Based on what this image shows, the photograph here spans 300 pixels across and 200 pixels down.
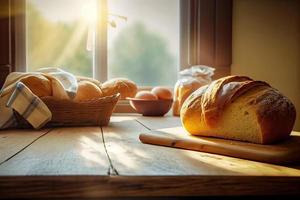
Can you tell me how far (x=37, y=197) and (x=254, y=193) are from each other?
0.29 meters

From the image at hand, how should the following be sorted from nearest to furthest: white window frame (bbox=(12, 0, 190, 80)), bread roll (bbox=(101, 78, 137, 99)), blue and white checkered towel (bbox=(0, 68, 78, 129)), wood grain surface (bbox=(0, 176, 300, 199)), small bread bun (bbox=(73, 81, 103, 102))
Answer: wood grain surface (bbox=(0, 176, 300, 199)), blue and white checkered towel (bbox=(0, 68, 78, 129)), small bread bun (bbox=(73, 81, 103, 102)), bread roll (bbox=(101, 78, 137, 99)), white window frame (bbox=(12, 0, 190, 80))

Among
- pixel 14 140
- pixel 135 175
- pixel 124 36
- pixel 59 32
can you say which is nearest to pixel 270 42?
pixel 124 36

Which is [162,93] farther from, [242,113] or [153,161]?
[153,161]

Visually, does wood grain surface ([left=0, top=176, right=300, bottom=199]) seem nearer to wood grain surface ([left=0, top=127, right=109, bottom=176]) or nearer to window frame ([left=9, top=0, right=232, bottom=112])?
wood grain surface ([left=0, top=127, right=109, bottom=176])

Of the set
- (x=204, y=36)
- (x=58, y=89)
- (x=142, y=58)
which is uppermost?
(x=204, y=36)

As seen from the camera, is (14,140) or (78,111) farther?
(78,111)

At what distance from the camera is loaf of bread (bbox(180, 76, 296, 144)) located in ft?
2.26

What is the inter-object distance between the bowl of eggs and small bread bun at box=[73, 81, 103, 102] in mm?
299

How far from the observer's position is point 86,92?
3.87 ft

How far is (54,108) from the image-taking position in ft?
3.55

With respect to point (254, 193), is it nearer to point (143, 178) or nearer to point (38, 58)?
point (143, 178)

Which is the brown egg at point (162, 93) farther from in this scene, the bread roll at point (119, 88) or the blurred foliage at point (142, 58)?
the blurred foliage at point (142, 58)

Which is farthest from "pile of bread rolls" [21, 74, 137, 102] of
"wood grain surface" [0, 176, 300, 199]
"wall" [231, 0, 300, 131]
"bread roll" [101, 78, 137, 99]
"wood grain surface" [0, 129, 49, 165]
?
"wall" [231, 0, 300, 131]

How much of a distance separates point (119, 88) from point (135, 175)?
3.06 feet
